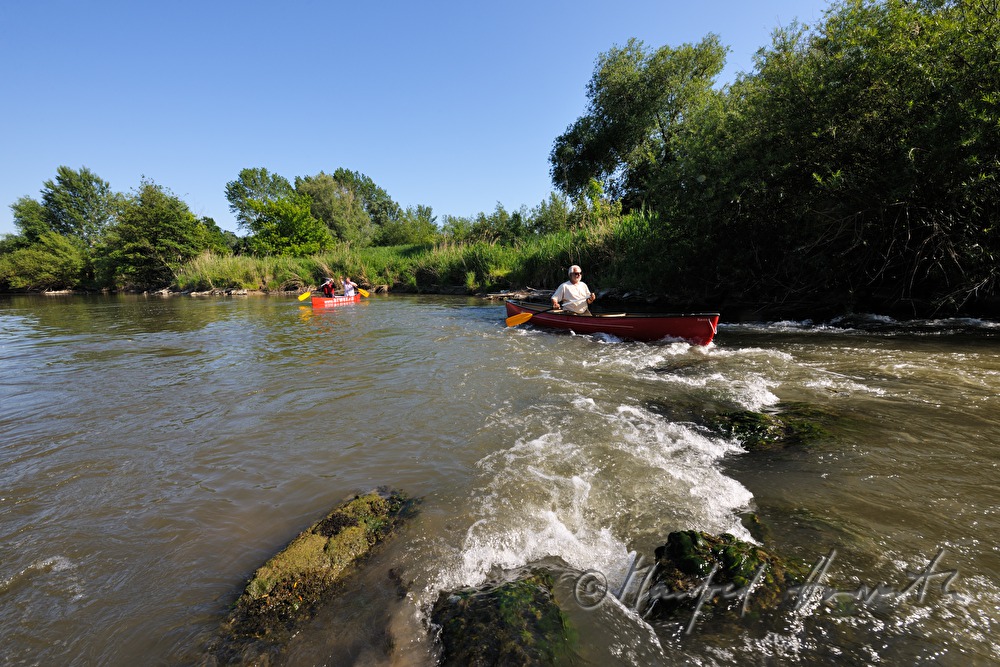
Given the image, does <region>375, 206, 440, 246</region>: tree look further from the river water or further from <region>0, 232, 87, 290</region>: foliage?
the river water

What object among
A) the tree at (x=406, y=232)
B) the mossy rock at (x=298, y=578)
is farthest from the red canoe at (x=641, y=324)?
the tree at (x=406, y=232)

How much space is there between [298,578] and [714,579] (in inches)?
85.8

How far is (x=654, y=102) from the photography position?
90.9 feet

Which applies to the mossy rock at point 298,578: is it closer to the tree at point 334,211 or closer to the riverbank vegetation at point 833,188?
the riverbank vegetation at point 833,188

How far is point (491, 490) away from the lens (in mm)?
3330

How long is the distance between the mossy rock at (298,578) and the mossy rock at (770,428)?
10.3ft

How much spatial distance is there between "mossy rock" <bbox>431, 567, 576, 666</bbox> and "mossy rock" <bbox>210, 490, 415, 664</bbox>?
661 mm

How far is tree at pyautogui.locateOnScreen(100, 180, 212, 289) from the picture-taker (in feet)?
120

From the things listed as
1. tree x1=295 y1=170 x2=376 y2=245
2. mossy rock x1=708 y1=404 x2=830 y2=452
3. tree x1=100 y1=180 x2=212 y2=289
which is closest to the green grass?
tree x1=100 y1=180 x2=212 y2=289

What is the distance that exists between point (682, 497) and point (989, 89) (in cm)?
998

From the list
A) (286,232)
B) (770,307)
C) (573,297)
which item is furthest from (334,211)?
(770,307)

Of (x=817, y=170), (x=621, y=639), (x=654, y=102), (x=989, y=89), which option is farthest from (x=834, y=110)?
(x=654, y=102)

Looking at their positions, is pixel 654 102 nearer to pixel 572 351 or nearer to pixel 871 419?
pixel 572 351

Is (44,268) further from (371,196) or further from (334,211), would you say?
(371,196)
